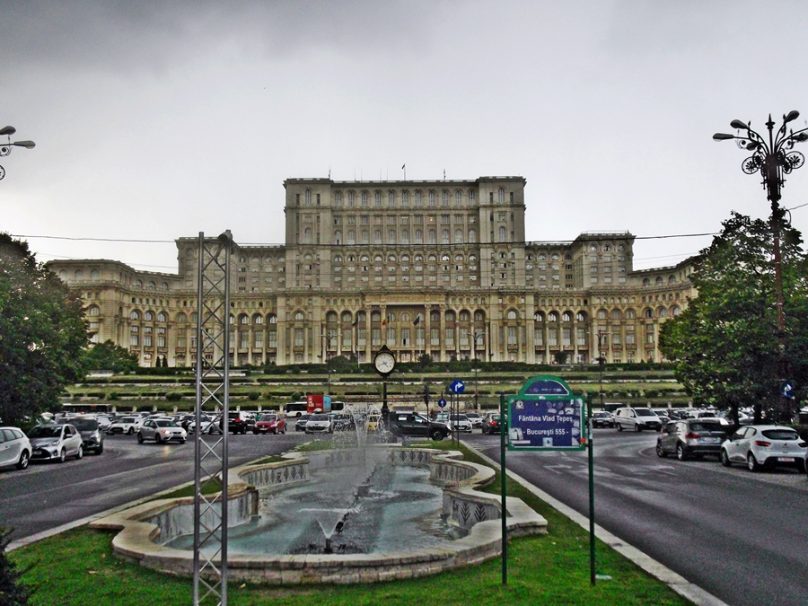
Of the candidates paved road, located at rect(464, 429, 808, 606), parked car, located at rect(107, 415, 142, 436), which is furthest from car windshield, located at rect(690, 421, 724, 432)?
parked car, located at rect(107, 415, 142, 436)

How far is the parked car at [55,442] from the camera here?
1085 inches

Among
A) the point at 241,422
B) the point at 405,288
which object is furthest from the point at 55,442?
the point at 405,288

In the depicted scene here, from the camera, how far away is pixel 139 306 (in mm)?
145625

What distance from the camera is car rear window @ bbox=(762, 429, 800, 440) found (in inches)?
891

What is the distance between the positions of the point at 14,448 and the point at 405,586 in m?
21.5

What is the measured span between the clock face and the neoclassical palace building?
116 metres

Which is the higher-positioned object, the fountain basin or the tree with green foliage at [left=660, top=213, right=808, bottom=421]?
the tree with green foliage at [left=660, top=213, right=808, bottom=421]

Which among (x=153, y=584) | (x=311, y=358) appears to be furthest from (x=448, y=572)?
(x=311, y=358)

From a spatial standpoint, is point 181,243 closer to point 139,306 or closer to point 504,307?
point 139,306

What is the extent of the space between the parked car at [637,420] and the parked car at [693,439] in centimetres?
2075

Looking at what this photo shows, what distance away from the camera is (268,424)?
159 feet

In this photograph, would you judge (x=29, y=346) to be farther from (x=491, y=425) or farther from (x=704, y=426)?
(x=704, y=426)

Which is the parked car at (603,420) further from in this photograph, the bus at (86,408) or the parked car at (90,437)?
the bus at (86,408)

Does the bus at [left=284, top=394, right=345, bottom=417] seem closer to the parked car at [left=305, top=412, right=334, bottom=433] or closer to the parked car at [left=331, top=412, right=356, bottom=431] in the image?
the parked car at [left=305, top=412, right=334, bottom=433]
